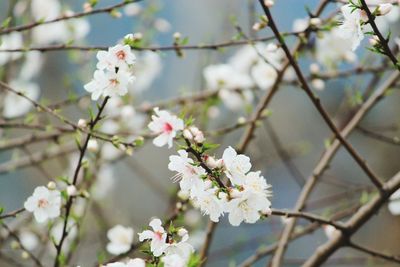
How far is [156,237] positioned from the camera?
119 cm

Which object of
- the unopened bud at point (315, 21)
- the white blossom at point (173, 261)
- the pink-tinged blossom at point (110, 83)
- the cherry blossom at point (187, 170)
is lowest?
the white blossom at point (173, 261)

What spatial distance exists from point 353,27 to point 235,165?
426 millimetres

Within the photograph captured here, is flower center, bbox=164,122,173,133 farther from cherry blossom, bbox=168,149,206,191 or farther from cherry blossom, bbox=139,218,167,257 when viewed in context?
cherry blossom, bbox=139,218,167,257

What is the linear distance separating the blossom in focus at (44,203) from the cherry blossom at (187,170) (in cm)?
53

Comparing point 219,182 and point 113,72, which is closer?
point 219,182

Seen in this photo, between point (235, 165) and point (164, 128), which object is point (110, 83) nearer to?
point (164, 128)

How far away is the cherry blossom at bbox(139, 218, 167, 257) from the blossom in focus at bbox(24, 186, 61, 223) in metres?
0.48

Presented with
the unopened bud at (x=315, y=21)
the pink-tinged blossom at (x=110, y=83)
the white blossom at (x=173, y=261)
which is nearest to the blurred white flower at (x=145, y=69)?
the unopened bud at (x=315, y=21)

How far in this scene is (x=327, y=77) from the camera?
7.98 feet

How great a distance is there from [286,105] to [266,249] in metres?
5.24

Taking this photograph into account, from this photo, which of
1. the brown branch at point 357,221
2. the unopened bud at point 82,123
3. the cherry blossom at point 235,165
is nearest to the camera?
the cherry blossom at point 235,165

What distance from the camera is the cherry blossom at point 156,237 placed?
3.84 feet

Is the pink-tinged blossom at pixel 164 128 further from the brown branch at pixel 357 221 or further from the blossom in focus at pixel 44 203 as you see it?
the brown branch at pixel 357 221

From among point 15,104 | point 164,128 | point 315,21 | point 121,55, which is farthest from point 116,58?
point 15,104
